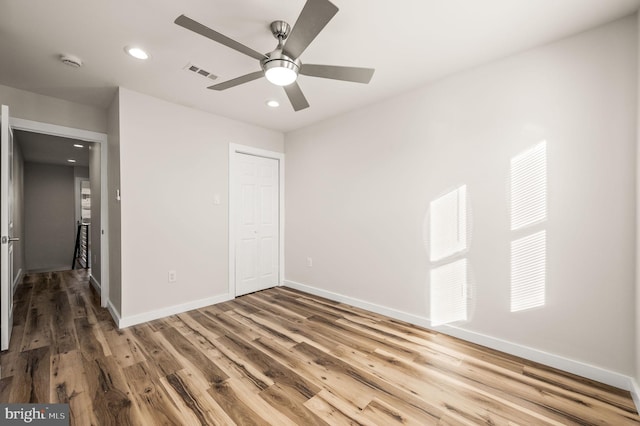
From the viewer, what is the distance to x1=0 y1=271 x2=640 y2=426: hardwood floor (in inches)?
62.5

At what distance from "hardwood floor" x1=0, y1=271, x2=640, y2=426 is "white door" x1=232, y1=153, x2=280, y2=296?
1066 mm

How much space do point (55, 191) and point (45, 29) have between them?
6032mm

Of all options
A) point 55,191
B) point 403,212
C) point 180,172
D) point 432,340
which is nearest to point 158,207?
point 180,172

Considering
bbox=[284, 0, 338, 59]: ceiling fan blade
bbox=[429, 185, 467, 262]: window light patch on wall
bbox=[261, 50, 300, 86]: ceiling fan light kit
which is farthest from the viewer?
bbox=[429, 185, 467, 262]: window light patch on wall

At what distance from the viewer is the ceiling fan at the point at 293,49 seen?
1337 millimetres

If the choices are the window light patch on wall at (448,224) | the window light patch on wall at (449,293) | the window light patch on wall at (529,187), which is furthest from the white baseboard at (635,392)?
the window light patch on wall at (448,224)

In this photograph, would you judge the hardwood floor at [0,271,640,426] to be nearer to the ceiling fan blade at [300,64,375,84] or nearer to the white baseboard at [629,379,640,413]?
the white baseboard at [629,379,640,413]

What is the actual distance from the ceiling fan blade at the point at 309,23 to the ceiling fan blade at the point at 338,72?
6.2 inches

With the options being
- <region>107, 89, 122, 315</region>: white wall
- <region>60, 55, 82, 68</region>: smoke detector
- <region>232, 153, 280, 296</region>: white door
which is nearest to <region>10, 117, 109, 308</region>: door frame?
<region>107, 89, 122, 315</region>: white wall

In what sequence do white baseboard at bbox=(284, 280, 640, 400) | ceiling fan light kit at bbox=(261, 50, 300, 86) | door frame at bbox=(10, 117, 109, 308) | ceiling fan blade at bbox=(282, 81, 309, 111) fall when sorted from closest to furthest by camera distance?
1. ceiling fan light kit at bbox=(261, 50, 300, 86)
2. white baseboard at bbox=(284, 280, 640, 400)
3. ceiling fan blade at bbox=(282, 81, 309, 111)
4. door frame at bbox=(10, 117, 109, 308)

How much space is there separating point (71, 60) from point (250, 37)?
5.18 feet

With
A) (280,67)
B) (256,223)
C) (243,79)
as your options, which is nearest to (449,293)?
(280,67)

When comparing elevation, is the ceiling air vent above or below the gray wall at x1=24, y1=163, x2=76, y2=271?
above

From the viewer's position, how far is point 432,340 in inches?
98.3
